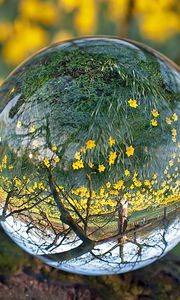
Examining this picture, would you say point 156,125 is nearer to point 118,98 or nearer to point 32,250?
point 118,98

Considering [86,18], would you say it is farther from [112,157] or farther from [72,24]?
[112,157]

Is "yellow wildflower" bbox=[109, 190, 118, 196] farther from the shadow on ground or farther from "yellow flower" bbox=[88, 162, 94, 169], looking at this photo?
the shadow on ground

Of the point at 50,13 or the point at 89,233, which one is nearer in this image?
the point at 89,233

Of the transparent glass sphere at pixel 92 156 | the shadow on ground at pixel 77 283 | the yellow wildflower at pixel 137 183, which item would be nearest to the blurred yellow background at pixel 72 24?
the shadow on ground at pixel 77 283

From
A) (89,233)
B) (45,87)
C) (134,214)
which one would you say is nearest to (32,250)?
(89,233)

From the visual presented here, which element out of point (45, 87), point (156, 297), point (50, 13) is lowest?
point (156, 297)

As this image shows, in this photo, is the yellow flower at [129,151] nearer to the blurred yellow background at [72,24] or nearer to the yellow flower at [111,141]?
the yellow flower at [111,141]

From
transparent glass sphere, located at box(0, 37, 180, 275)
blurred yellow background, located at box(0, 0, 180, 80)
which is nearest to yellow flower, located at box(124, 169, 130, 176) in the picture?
transparent glass sphere, located at box(0, 37, 180, 275)
